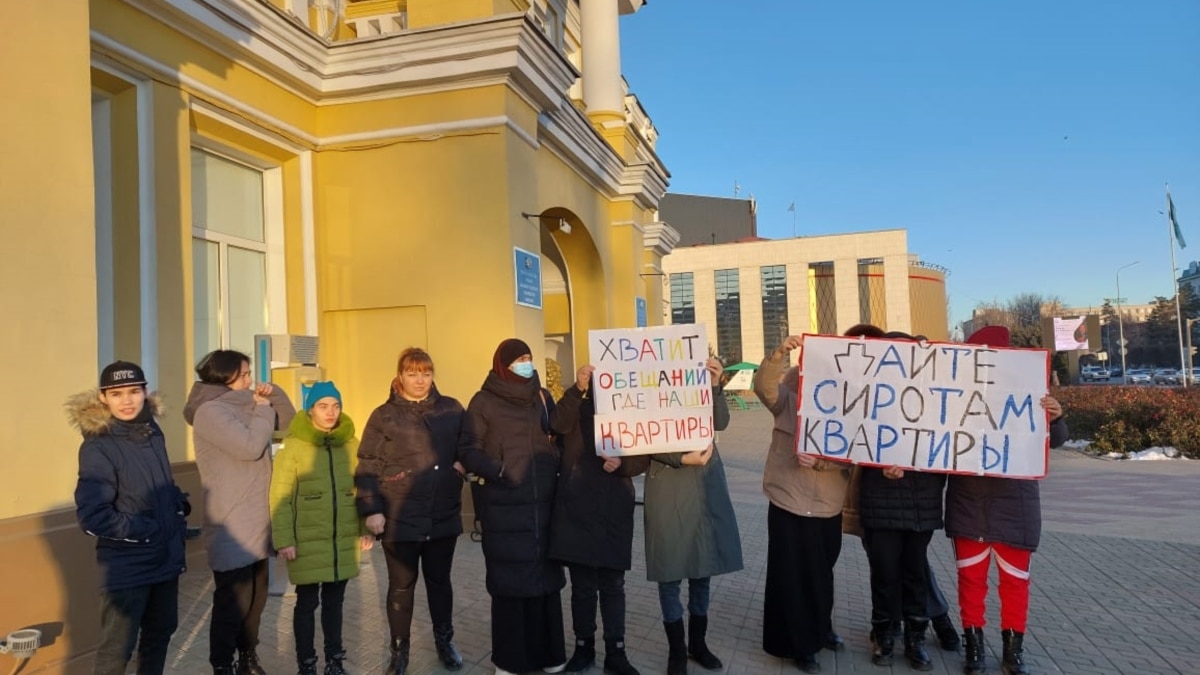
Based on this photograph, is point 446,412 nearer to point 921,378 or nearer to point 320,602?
point 320,602

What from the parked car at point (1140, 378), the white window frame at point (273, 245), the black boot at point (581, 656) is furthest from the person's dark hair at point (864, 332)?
the parked car at point (1140, 378)

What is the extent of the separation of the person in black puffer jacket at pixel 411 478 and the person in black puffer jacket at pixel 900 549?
231 cm

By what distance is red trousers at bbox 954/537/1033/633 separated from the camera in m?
4.55

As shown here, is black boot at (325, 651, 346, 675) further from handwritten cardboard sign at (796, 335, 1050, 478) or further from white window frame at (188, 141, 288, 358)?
white window frame at (188, 141, 288, 358)

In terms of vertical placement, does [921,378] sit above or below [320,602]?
above

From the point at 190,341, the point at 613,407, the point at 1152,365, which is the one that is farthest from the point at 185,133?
the point at 1152,365

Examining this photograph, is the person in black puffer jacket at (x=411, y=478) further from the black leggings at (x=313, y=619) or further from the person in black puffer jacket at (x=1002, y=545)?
the person in black puffer jacket at (x=1002, y=545)

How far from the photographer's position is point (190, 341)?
726 cm

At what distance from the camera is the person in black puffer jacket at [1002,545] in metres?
4.54

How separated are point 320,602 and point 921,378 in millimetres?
3839

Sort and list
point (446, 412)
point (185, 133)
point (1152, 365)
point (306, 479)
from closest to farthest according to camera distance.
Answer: point (306, 479), point (446, 412), point (185, 133), point (1152, 365)

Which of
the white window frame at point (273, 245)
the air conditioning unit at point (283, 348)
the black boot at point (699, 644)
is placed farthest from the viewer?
the white window frame at point (273, 245)

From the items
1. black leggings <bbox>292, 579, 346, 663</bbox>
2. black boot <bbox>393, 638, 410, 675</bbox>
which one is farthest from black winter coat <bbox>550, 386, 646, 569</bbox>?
black leggings <bbox>292, 579, 346, 663</bbox>

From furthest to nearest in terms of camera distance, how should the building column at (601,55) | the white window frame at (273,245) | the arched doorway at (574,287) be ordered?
the building column at (601,55) < the arched doorway at (574,287) < the white window frame at (273,245)
